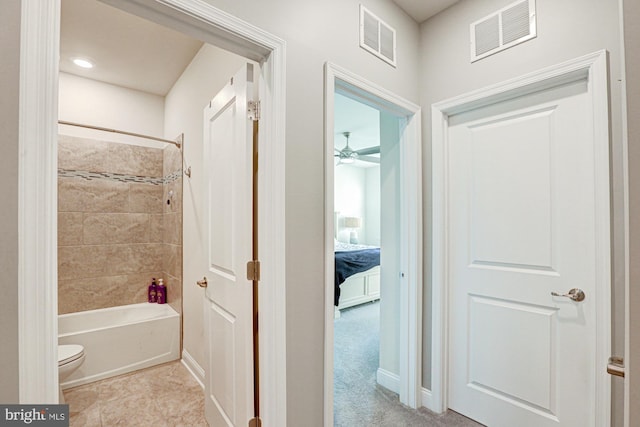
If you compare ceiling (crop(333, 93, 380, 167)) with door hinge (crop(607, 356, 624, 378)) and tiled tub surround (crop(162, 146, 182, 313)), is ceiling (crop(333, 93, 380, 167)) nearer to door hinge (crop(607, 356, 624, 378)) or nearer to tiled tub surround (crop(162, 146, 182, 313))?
tiled tub surround (crop(162, 146, 182, 313))

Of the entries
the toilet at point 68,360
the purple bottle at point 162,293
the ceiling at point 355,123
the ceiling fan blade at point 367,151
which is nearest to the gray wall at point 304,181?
the ceiling at point 355,123

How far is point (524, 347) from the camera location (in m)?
1.76

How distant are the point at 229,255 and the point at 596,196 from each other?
1.91 m

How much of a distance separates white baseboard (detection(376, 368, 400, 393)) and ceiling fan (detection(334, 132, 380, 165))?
382 cm

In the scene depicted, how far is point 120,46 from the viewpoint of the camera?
2443mm

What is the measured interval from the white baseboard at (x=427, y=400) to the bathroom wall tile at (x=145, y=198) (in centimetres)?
315

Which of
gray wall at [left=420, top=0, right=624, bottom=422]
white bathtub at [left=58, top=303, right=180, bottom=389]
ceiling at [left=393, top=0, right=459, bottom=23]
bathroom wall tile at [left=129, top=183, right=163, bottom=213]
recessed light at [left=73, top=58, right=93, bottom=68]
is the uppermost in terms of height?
ceiling at [left=393, top=0, right=459, bottom=23]

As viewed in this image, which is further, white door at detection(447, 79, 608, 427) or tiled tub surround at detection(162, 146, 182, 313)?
tiled tub surround at detection(162, 146, 182, 313)

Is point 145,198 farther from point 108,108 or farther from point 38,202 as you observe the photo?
point 38,202

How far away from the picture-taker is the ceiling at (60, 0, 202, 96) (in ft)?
6.82

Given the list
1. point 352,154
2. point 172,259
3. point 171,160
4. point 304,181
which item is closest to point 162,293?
point 172,259

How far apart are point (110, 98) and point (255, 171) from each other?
8.96 ft

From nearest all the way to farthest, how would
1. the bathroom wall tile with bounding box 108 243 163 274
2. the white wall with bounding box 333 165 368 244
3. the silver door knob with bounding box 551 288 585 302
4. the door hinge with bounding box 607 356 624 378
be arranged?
the door hinge with bounding box 607 356 624 378 → the silver door knob with bounding box 551 288 585 302 → the bathroom wall tile with bounding box 108 243 163 274 → the white wall with bounding box 333 165 368 244

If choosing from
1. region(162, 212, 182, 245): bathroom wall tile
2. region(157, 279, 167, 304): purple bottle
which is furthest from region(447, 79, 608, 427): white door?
region(157, 279, 167, 304): purple bottle
